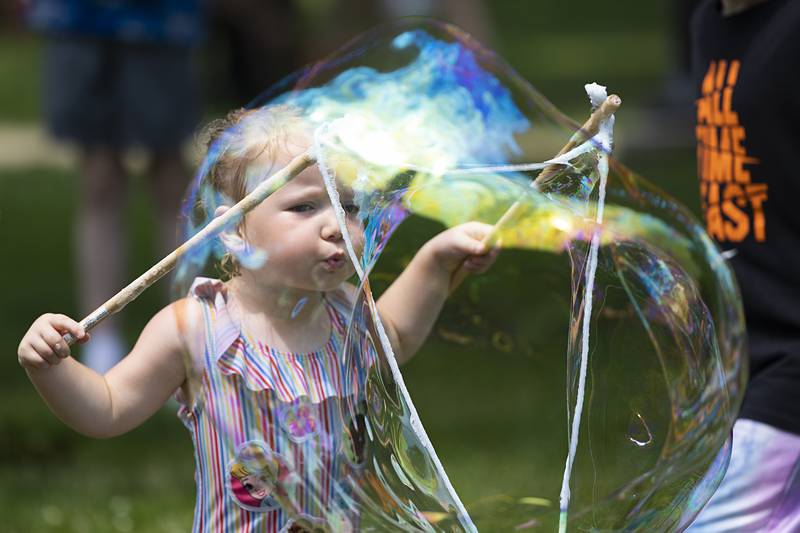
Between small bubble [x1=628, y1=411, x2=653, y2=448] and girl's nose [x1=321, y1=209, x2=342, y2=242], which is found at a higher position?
girl's nose [x1=321, y1=209, x2=342, y2=242]

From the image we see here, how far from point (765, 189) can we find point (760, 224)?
0.06 m

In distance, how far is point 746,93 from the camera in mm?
2717

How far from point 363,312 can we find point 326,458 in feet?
0.76

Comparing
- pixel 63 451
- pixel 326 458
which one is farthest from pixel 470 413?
pixel 326 458

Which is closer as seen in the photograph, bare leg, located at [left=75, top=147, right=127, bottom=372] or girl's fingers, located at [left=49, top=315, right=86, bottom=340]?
girl's fingers, located at [left=49, top=315, right=86, bottom=340]

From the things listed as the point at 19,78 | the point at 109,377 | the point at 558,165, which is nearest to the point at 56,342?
the point at 109,377

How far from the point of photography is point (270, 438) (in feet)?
7.22

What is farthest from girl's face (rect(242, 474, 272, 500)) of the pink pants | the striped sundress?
the pink pants


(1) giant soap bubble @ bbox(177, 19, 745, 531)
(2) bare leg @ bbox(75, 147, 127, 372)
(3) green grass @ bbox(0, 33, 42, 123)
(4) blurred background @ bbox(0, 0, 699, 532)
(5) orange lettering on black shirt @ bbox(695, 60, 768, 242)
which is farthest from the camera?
(3) green grass @ bbox(0, 33, 42, 123)

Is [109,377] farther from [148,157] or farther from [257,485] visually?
[148,157]

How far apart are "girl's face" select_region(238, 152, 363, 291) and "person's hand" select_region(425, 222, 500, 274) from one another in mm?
263

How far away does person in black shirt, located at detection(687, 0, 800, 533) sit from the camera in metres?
2.59

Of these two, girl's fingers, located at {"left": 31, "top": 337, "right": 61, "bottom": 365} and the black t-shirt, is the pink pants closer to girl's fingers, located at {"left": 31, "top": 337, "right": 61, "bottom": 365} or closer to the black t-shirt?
the black t-shirt

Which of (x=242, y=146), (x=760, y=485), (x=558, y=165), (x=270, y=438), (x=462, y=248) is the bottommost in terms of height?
(x=760, y=485)
